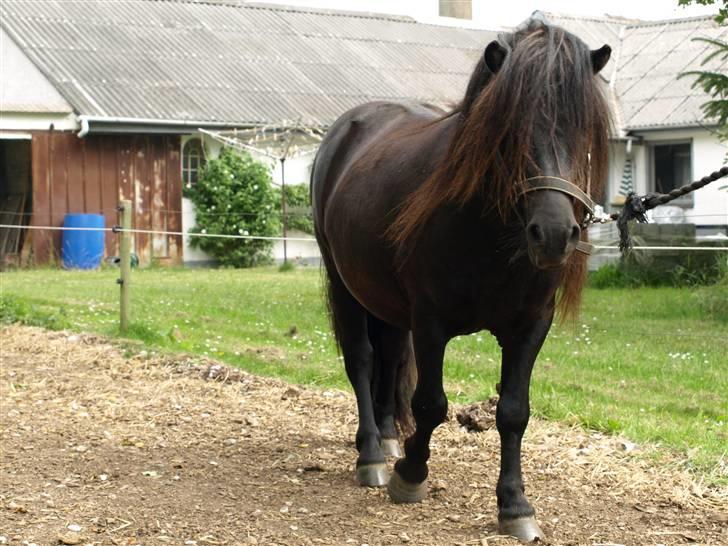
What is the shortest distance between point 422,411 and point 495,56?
173cm

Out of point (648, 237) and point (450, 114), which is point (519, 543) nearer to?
point (450, 114)

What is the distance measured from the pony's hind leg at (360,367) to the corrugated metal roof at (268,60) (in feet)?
60.2

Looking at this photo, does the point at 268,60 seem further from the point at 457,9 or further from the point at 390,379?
the point at 390,379

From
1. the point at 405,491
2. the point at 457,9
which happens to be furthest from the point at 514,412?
the point at 457,9

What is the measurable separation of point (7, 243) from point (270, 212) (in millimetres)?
5750

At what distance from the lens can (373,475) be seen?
625 centimetres

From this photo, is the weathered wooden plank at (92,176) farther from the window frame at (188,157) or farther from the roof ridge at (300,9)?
the roof ridge at (300,9)

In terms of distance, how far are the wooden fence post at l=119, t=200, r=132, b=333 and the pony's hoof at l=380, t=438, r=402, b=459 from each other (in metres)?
5.74

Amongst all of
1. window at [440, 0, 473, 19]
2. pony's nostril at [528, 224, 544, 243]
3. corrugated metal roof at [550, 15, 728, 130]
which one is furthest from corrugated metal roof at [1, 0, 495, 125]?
pony's nostril at [528, 224, 544, 243]

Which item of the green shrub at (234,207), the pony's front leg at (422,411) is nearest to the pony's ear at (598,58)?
the pony's front leg at (422,411)

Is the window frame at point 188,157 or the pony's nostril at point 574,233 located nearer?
the pony's nostril at point 574,233

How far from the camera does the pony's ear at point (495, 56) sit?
480 cm

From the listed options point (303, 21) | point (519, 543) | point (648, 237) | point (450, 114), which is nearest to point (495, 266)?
point (450, 114)

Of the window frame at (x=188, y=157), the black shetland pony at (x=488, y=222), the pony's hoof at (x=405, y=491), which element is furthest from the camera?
the window frame at (x=188, y=157)
